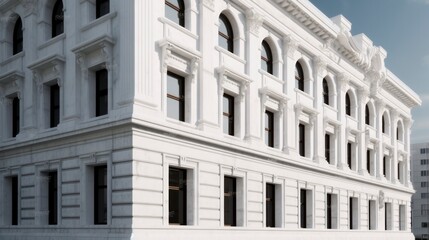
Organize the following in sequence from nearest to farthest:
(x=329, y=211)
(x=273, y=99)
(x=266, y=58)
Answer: (x=273, y=99), (x=266, y=58), (x=329, y=211)

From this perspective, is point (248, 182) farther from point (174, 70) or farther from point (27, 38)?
point (27, 38)

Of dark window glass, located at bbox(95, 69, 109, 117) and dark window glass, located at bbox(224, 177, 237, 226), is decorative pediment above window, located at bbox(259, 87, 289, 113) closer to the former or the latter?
dark window glass, located at bbox(224, 177, 237, 226)

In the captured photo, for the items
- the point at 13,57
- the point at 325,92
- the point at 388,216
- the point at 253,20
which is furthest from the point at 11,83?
the point at 388,216

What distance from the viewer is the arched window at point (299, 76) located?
29.5 meters

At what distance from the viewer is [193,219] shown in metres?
19.9

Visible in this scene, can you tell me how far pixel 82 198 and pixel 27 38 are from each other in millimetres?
8613

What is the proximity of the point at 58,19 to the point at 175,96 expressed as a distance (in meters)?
6.73

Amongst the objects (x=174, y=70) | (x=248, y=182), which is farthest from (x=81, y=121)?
(x=248, y=182)

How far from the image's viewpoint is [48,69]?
2169 centimetres

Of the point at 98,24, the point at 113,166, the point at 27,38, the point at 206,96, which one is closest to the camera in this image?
the point at 113,166

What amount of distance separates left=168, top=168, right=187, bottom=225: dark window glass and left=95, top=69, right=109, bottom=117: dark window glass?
3.65 m

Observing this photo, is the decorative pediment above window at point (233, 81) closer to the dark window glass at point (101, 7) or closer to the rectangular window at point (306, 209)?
the dark window glass at point (101, 7)

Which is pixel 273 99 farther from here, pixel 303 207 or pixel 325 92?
pixel 325 92

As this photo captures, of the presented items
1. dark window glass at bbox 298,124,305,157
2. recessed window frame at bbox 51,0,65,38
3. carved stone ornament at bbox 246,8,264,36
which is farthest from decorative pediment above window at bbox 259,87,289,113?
recessed window frame at bbox 51,0,65,38
